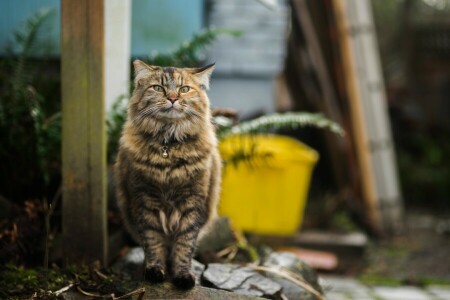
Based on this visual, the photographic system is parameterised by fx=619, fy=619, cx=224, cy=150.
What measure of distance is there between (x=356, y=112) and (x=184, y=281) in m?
4.51

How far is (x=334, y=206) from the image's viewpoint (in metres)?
7.09

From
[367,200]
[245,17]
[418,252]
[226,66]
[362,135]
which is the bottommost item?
[418,252]

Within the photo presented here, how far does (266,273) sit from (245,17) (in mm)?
4339

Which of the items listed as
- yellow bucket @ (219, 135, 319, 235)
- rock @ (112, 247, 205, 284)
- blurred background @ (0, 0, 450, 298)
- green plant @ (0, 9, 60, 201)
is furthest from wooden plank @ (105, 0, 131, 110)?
yellow bucket @ (219, 135, 319, 235)

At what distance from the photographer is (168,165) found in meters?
2.80

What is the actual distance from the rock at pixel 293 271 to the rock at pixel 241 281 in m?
0.14

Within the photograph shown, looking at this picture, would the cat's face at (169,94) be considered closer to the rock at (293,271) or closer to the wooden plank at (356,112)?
the rock at (293,271)

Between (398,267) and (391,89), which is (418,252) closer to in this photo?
→ (398,267)

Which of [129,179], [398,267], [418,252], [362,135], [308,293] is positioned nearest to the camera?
[129,179]

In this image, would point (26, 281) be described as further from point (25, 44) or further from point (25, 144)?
point (25, 44)

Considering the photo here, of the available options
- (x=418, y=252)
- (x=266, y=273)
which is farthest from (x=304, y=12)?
(x=266, y=273)

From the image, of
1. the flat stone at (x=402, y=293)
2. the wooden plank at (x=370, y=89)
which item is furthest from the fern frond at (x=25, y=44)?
the wooden plank at (x=370, y=89)

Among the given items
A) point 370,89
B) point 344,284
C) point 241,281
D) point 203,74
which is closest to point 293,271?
point 241,281

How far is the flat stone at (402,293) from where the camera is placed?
4480mm
